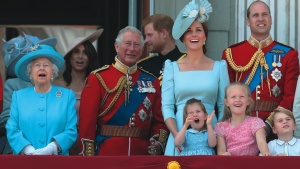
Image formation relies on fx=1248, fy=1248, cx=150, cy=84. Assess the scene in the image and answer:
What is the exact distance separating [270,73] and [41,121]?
1.76 m

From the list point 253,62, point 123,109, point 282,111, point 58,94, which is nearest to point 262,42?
point 253,62

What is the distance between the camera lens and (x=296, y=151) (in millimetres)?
8492

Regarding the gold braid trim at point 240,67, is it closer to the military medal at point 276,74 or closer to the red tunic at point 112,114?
the military medal at point 276,74

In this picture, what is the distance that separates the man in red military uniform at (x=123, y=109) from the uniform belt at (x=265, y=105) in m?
0.70

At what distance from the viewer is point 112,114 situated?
9.13 meters

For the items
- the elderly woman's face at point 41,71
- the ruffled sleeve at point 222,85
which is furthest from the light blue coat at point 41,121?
the ruffled sleeve at point 222,85

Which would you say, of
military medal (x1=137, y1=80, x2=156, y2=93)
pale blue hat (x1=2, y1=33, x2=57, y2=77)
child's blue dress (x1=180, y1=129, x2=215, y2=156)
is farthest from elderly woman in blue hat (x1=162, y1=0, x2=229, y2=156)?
pale blue hat (x1=2, y1=33, x2=57, y2=77)

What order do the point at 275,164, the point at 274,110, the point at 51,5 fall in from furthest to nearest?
the point at 51,5 < the point at 274,110 < the point at 275,164

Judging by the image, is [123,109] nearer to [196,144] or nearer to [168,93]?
[168,93]

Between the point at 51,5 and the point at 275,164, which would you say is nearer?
the point at 275,164

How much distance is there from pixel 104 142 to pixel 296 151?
4.80 ft

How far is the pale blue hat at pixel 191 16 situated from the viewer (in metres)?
8.92

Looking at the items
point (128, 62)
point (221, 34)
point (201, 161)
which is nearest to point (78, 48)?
point (128, 62)

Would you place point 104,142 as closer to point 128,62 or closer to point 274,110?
point 128,62
